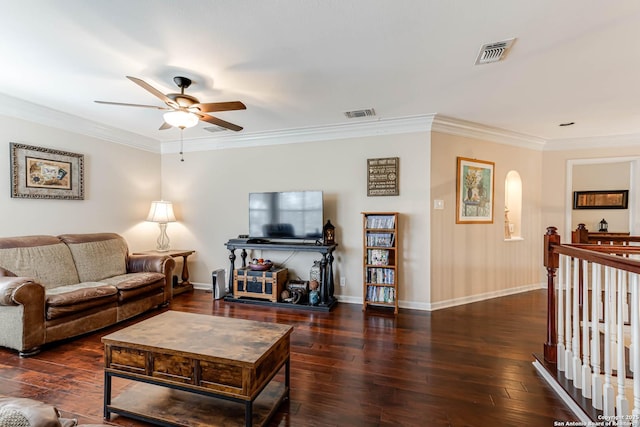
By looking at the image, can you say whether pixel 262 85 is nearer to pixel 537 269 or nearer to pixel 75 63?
pixel 75 63

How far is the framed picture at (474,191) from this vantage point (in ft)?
13.6

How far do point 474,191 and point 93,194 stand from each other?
5.38 metres

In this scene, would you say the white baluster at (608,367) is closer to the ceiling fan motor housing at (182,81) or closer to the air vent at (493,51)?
the air vent at (493,51)

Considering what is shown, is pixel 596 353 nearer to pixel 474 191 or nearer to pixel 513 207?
pixel 474 191

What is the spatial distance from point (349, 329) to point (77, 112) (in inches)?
166

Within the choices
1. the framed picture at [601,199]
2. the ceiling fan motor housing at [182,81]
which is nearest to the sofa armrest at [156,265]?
the ceiling fan motor housing at [182,81]

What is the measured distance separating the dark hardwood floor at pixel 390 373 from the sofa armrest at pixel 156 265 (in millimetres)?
552

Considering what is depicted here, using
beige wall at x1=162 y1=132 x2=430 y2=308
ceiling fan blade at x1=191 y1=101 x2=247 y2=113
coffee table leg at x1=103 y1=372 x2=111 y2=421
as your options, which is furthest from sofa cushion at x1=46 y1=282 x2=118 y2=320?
ceiling fan blade at x1=191 y1=101 x2=247 y2=113

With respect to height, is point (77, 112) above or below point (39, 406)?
above

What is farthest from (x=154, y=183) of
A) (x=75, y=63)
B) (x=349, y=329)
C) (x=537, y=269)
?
(x=537, y=269)

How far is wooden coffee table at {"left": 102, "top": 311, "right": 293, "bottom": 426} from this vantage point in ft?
5.48

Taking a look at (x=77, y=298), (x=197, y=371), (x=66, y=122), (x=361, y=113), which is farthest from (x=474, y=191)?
(x=66, y=122)

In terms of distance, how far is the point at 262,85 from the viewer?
2.92 metres

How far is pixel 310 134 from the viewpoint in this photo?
4.41m
